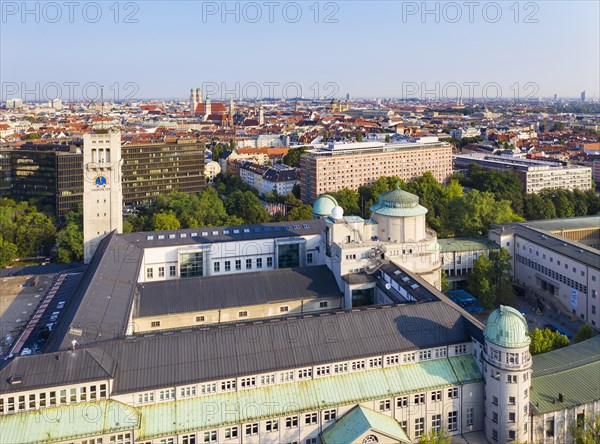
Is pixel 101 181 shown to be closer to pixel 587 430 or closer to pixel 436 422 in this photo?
pixel 436 422

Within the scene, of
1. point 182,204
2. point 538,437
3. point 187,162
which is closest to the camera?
point 538,437

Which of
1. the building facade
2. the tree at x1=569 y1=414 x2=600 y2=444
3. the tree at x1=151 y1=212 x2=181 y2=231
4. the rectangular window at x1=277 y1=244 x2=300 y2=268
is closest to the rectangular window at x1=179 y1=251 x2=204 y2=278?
the rectangular window at x1=277 y1=244 x2=300 y2=268

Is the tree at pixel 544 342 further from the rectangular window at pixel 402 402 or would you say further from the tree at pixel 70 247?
the tree at pixel 70 247

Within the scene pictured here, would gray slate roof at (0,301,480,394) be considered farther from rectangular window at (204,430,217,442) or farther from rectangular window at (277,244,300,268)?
rectangular window at (277,244,300,268)

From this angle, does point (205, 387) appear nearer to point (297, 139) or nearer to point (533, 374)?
point (533, 374)

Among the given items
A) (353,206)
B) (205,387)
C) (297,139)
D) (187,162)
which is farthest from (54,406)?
(297,139)

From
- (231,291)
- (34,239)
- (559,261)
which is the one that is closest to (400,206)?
(231,291)

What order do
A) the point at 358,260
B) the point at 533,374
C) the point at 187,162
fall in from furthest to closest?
the point at 187,162 < the point at 358,260 < the point at 533,374
